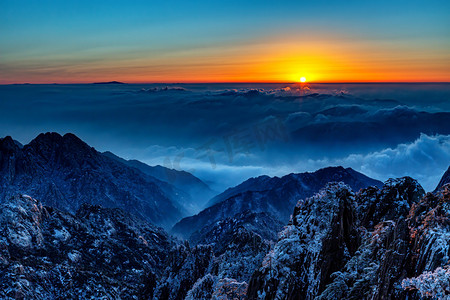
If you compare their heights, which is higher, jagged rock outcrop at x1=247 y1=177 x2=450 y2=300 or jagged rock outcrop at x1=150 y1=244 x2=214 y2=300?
jagged rock outcrop at x1=247 y1=177 x2=450 y2=300

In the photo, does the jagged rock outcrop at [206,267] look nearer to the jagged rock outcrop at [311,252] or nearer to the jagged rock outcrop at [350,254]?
the jagged rock outcrop at [311,252]

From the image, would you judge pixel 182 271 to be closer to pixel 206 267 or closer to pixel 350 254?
pixel 206 267

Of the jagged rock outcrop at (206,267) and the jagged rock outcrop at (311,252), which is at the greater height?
the jagged rock outcrop at (311,252)

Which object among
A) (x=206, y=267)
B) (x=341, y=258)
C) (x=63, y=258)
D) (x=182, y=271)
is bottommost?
(x=63, y=258)

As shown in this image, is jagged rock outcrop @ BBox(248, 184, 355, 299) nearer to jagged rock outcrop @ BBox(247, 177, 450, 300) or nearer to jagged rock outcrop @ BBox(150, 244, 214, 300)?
jagged rock outcrop @ BBox(247, 177, 450, 300)

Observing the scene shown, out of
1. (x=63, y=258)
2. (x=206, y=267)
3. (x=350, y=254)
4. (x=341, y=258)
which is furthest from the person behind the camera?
(x=63, y=258)

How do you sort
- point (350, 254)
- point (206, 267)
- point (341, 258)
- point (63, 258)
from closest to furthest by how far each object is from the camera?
point (341, 258) < point (350, 254) < point (206, 267) < point (63, 258)


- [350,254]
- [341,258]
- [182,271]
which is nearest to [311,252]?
[341,258]

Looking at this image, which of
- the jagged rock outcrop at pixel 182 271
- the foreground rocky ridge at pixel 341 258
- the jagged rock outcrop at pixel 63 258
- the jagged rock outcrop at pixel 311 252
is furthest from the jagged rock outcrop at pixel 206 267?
the jagged rock outcrop at pixel 311 252

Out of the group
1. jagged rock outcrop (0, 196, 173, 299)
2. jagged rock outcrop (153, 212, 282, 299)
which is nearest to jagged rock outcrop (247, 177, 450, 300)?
jagged rock outcrop (153, 212, 282, 299)

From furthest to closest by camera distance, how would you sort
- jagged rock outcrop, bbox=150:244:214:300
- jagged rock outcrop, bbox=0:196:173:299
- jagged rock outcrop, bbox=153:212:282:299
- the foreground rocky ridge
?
jagged rock outcrop, bbox=150:244:214:300, jagged rock outcrop, bbox=0:196:173:299, jagged rock outcrop, bbox=153:212:282:299, the foreground rocky ridge
